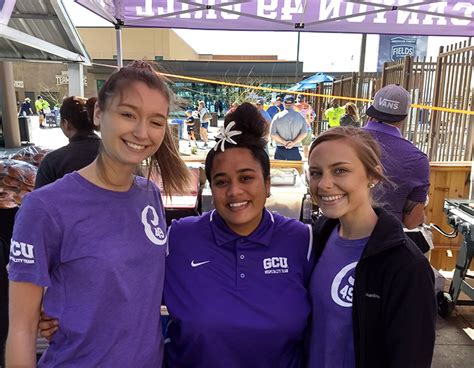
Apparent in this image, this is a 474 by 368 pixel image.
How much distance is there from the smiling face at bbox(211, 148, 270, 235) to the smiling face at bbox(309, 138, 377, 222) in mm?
235

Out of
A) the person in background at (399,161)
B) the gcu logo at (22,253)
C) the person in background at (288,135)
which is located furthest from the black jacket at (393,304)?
the person in background at (288,135)

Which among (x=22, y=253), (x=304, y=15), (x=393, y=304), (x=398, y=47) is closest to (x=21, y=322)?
(x=22, y=253)

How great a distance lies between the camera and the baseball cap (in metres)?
2.91

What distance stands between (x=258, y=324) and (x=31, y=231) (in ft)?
2.52

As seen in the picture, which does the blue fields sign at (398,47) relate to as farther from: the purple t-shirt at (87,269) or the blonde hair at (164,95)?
the purple t-shirt at (87,269)

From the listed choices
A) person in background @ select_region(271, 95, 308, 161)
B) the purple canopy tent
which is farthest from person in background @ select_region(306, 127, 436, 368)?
person in background @ select_region(271, 95, 308, 161)

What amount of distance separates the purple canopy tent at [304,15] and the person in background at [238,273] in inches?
115

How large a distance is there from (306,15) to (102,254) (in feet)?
12.8

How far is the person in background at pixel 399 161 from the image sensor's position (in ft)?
9.18

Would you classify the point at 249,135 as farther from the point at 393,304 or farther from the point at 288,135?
the point at 288,135

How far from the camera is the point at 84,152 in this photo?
9.44 feet

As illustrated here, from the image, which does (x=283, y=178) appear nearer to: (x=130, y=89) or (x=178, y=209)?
(x=178, y=209)

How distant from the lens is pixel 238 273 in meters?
1.43

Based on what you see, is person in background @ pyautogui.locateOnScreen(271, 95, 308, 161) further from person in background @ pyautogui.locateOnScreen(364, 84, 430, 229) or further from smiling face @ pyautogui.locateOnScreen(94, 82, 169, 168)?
smiling face @ pyautogui.locateOnScreen(94, 82, 169, 168)
